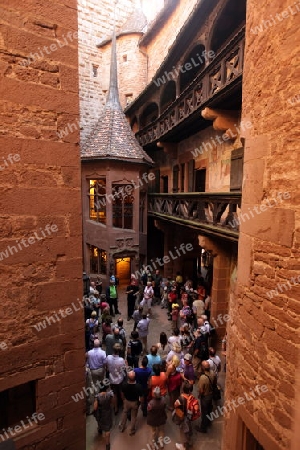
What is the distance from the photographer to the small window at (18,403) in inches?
116

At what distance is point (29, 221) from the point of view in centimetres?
274

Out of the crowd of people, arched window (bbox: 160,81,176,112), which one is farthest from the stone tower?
the crowd of people

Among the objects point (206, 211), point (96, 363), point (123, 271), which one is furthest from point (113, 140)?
point (96, 363)

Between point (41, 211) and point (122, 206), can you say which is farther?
point (122, 206)

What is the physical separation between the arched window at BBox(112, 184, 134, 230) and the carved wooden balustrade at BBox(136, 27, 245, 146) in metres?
3.10

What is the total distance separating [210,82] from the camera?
Answer: 7.61m

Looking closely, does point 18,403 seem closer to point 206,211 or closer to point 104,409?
point 104,409

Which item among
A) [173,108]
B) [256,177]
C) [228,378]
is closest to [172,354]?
[228,378]

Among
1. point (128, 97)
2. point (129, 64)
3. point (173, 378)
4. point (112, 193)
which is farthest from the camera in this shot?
point (128, 97)

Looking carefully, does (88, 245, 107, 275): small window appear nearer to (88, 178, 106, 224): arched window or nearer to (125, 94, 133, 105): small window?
(88, 178, 106, 224): arched window

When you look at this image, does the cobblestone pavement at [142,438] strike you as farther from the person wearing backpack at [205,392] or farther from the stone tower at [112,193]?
the stone tower at [112,193]

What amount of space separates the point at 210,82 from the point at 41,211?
6951 millimetres

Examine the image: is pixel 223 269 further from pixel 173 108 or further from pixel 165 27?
pixel 165 27

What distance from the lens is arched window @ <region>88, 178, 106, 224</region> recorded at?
12.6 metres
